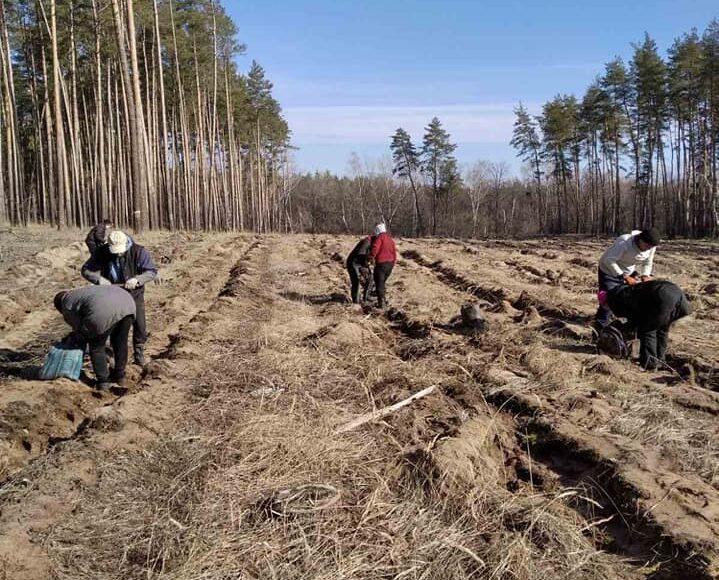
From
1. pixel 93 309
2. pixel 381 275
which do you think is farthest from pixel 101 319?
pixel 381 275

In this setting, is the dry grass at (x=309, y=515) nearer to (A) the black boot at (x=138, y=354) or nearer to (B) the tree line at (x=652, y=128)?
(A) the black boot at (x=138, y=354)

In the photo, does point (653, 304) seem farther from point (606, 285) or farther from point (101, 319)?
point (101, 319)

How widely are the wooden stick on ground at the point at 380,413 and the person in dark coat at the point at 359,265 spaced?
5.06 metres

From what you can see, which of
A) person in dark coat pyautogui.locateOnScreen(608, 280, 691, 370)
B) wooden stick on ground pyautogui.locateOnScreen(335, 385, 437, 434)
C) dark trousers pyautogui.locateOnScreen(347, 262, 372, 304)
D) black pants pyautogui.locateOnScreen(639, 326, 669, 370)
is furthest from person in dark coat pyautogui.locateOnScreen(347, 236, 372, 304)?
wooden stick on ground pyautogui.locateOnScreen(335, 385, 437, 434)

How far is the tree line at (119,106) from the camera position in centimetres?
2438

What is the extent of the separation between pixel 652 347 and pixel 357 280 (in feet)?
16.8

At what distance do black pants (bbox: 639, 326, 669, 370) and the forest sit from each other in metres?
17.6

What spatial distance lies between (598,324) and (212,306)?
5914 mm

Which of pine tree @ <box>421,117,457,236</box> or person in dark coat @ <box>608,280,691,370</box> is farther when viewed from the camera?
pine tree @ <box>421,117,457,236</box>

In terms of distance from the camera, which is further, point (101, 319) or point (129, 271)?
point (129, 271)

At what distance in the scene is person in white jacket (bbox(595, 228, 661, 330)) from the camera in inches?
277

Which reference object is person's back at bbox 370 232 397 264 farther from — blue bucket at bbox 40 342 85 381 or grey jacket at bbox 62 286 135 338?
blue bucket at bbox 40 342 85 381

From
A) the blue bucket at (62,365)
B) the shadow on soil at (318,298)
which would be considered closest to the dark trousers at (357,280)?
the shadow on soil at (318,298)

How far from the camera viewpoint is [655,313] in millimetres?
6176
